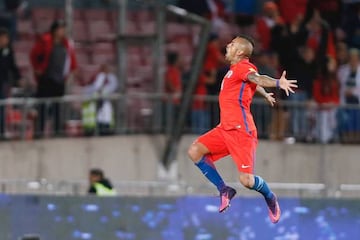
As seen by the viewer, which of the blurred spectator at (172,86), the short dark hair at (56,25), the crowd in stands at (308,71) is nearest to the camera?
the short dark hair at (56,25)

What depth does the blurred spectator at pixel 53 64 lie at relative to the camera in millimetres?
28891

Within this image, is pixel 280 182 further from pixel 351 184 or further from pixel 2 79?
pixel 2 79

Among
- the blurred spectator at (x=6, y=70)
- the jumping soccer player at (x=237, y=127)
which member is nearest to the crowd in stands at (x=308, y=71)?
the blurred spectator at (x=6, y=70)

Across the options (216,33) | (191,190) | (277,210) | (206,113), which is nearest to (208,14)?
(216,33)

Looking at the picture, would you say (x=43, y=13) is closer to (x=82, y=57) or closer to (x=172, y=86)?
(x=82, y=57)

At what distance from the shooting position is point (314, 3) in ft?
106

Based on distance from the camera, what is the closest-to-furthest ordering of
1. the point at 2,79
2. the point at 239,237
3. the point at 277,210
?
1. the point at 277,210
2. the point at 239,237
3. the point at 2,79

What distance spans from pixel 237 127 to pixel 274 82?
1148 millimetres

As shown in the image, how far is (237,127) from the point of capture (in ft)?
66.0

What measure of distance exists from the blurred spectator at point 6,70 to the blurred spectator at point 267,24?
3941 millimetres

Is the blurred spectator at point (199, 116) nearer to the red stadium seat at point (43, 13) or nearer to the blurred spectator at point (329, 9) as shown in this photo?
the blurred spectator at point (329, 9)

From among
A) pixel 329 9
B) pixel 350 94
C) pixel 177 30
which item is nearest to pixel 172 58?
pixel 177 30

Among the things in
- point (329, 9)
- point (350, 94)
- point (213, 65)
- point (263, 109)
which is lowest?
point (263, 109)

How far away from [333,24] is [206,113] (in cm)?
344
